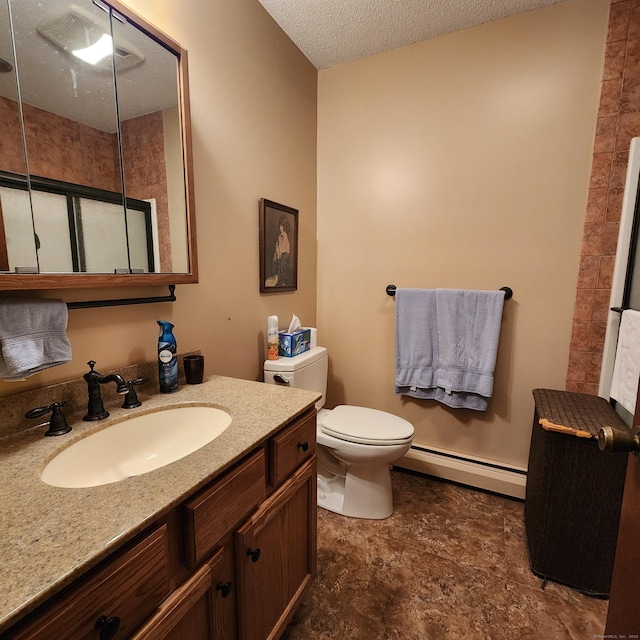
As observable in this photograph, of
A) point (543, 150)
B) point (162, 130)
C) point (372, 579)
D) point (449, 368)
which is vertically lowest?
point (372, 579)

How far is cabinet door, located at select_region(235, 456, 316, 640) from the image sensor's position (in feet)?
2.77

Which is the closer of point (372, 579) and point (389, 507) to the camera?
point (372, 579)

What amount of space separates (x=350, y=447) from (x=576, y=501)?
2.89 feet

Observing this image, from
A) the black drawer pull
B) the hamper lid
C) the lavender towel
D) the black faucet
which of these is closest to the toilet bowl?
the lavender towel

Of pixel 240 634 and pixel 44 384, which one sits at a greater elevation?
pixel 44 384

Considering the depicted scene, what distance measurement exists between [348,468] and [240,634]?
0.95m

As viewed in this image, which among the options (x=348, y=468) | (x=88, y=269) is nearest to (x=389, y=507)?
(x=348, y=468)

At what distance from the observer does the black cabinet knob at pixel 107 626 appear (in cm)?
52

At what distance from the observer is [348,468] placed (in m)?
1.73

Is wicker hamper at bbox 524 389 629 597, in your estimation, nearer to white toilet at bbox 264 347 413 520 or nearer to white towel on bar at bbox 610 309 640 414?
white towel on bar at bbox 610 309 640 414

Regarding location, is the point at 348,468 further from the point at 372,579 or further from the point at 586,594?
the point at 586,594

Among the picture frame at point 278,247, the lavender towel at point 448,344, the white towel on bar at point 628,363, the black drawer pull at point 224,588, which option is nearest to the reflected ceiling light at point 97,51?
the picture frame at point 278,247

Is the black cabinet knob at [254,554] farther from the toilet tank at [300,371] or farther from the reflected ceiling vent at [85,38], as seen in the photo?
A: the reflected ceiling vent at [85,38]

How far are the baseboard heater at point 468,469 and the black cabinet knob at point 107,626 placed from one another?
5.97ft
